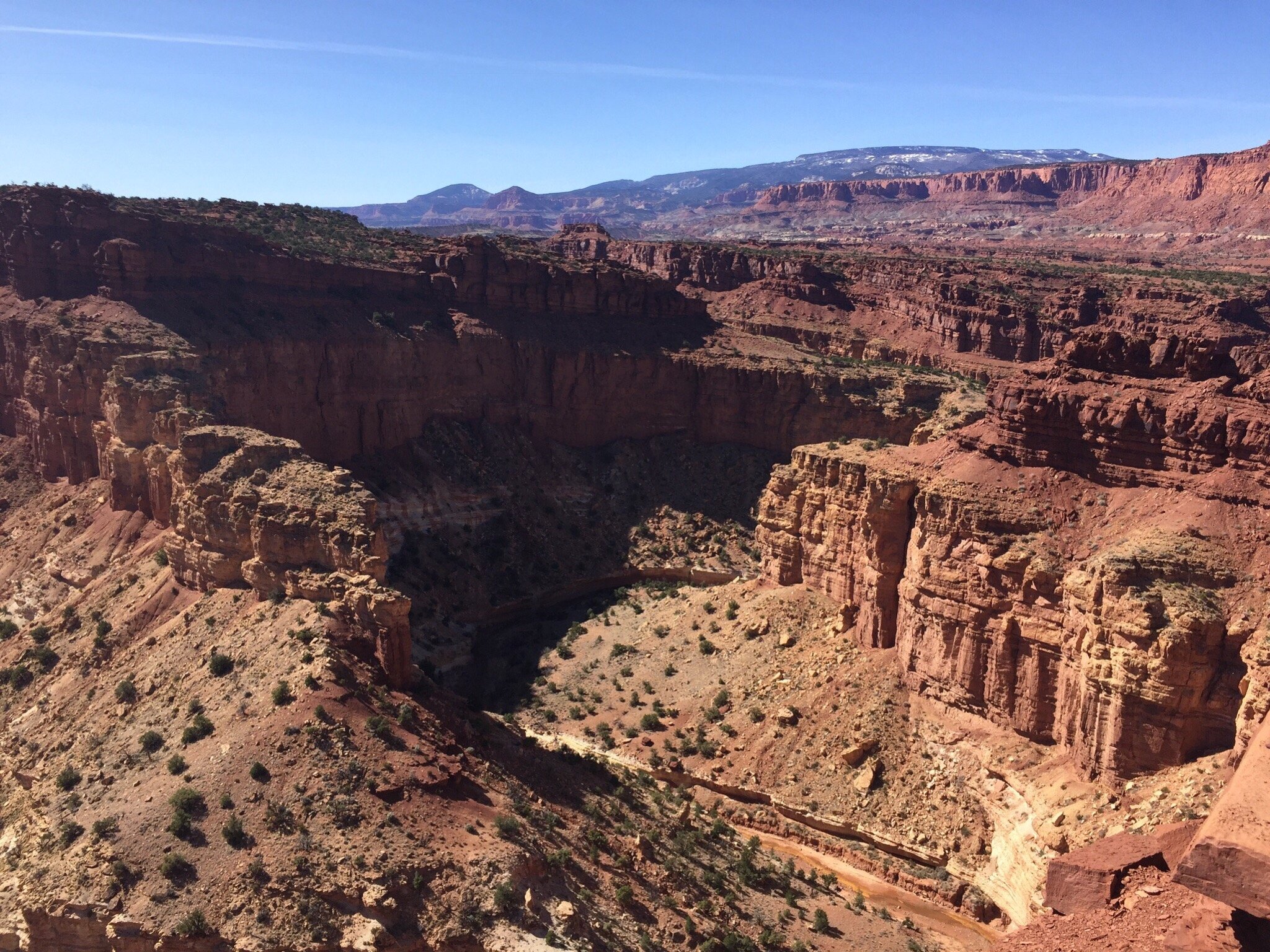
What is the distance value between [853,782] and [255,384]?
4112 centimetres

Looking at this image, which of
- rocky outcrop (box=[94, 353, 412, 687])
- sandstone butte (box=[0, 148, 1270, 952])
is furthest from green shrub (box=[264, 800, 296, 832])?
rocky outcrop (box=[94, 353, 412, 687])

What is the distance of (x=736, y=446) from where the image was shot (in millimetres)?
76375

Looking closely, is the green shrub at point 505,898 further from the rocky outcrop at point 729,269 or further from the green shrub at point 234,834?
the rocky outcrop at point 729,269

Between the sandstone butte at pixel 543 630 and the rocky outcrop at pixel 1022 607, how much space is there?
140 mm

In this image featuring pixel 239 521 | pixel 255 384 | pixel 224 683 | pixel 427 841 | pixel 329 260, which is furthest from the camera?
pixel 329 260

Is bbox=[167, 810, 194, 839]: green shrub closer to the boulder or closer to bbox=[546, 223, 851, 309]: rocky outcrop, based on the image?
the boulder

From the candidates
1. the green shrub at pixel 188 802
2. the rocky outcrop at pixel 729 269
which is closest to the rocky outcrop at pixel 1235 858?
the green shrub at pixel 188 802

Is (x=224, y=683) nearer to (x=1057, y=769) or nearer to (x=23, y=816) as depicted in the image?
(x=23, y=816)

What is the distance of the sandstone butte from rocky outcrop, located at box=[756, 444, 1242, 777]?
140 millimetres

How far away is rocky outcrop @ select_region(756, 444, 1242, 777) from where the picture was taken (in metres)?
32.4

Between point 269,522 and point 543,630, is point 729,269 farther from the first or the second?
point 269,522

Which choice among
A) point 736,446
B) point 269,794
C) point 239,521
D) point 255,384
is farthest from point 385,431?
point 269,794

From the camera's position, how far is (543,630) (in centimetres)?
5944

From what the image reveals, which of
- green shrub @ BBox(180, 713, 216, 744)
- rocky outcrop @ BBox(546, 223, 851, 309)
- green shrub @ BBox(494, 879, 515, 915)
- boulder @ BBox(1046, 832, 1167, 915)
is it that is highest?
rocky outcrop @ BBox(546, 223, 851, 309)
